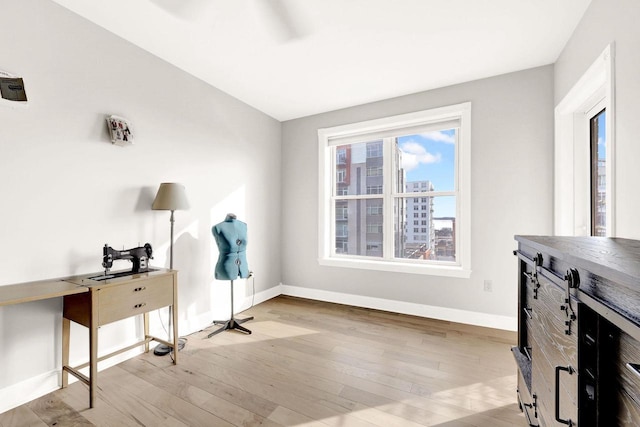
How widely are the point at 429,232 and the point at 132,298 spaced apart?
3013 millimetres

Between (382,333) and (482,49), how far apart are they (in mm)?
2779

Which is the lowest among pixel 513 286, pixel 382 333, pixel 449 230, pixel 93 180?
pixel 382 333

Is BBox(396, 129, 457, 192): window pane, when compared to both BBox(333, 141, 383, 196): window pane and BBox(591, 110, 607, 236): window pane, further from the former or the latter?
BBox(591, 110, 607, 236): window pane

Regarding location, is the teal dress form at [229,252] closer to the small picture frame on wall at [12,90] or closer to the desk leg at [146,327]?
the desk leg at [146,327]

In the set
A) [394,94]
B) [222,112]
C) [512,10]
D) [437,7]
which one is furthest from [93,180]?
[512,10]

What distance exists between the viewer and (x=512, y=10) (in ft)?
6.48

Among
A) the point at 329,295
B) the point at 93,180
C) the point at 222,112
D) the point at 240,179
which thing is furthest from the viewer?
the point at 329,295

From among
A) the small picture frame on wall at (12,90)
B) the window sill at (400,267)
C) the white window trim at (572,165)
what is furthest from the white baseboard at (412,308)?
the small picture frame on wall at (12,90)

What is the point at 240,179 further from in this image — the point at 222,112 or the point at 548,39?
the point at 548,39

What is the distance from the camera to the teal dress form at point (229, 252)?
9.20 feet

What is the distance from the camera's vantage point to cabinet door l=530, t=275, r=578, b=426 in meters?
0.83

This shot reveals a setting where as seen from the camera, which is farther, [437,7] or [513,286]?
[513,286]

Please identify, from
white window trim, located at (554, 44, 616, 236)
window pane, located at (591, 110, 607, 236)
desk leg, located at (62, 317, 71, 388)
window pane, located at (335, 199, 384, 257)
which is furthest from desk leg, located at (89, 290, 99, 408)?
white window trim, located at (554, 44, 616, 236)

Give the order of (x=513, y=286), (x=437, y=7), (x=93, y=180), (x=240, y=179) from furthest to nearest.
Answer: (x=240, y=179), (x=513, y=286), (x=93, y=180), (x=437, y=7)
